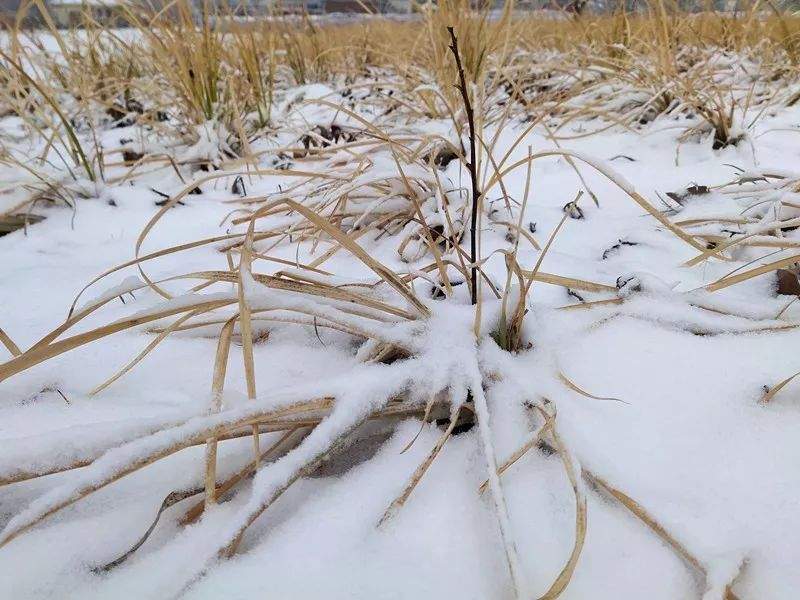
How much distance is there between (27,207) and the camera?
41.0 inches

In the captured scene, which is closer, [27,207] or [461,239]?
[461,239]

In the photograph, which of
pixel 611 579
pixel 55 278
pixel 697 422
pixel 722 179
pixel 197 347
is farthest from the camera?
pixel 722 179

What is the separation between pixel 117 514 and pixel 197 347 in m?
0.22

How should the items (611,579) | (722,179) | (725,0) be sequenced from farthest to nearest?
(725,0)
(722,179)
(611,579)

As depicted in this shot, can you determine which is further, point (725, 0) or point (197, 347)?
point (725, 0)

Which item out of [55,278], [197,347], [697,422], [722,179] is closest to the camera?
[697,422]

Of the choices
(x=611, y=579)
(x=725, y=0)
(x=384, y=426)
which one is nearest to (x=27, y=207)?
(x=384, y=426)

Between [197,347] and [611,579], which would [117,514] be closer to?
[197,347]

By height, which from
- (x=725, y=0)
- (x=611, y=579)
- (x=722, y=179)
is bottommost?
(x=611, y=579)

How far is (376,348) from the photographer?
499 millimetres

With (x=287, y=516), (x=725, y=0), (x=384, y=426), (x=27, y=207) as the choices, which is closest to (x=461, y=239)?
(x=384, y=426)

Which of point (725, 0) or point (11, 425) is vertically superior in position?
point (725, 0)

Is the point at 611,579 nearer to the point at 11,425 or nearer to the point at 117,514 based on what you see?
the point at 117,514

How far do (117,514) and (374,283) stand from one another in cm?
33
